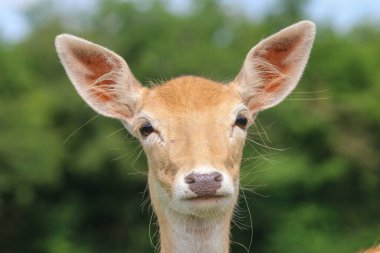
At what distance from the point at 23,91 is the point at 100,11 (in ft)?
28.1

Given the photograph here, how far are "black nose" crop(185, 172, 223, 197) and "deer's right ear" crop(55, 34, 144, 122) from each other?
69.3 inches

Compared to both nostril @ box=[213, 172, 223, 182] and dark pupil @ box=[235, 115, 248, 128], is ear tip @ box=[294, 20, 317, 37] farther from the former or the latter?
nostril @ box=[213, 172, 223, 182]

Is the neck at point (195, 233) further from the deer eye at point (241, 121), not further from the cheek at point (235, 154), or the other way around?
the deer eye at point (241, 121)

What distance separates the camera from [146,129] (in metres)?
9.84

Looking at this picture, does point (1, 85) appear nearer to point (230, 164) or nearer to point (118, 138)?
point (118, 138)

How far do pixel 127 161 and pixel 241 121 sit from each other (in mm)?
42196

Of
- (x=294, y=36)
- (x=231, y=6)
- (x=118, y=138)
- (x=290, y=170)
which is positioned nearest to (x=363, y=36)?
(x=231, y=6)

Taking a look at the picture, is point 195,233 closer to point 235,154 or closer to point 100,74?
point 235,154

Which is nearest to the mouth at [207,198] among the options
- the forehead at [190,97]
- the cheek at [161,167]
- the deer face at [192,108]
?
the deer face at [192,108]

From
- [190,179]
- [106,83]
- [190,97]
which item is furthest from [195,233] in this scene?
[106,83]

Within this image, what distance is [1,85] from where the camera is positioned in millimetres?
58156

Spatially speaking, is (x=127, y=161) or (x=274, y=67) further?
(x=127, y=161)

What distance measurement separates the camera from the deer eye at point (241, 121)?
977 centimetres

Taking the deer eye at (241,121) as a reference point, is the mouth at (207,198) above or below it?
below
